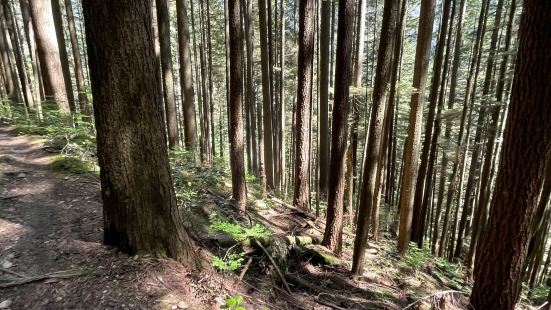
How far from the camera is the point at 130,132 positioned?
295 centimetres

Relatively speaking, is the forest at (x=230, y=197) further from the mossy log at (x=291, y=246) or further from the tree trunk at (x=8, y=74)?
the tree trunk at (x=8, y=74)

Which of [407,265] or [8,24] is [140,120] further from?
[8,24]

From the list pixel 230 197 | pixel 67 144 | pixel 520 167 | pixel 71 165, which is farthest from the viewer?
pixel 230 197

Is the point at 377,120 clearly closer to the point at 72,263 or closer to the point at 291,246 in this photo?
the point at 291,246

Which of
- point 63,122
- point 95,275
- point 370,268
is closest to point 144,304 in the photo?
point 95,275

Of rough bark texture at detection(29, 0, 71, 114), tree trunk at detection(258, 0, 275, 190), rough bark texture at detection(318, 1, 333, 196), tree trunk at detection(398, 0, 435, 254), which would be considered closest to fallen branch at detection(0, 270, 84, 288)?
rough bark texture at detection(29, 0, 71, 114)

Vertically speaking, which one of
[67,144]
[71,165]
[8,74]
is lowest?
[71,165]

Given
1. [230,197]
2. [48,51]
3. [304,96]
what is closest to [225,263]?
[230,197]

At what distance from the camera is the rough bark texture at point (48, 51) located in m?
7.91

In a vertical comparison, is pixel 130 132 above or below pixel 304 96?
below

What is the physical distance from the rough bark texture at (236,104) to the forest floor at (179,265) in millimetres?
572

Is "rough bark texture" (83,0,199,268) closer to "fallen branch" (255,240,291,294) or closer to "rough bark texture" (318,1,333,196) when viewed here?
"fallen branch" (255,240,291,294)

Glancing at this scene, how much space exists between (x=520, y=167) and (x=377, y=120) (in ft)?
8.22

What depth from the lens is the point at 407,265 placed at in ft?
26.7
